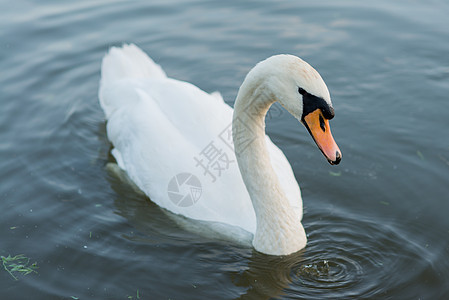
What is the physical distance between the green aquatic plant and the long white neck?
231 centimetres

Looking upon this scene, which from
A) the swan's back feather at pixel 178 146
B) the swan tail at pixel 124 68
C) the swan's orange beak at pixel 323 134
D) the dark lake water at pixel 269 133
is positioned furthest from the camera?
the swan tail at pixel 124 68

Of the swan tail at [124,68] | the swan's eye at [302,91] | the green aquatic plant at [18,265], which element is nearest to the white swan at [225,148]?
the swan's eye at [302,91]

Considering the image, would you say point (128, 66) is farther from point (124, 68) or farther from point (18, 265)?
point (18, 265)

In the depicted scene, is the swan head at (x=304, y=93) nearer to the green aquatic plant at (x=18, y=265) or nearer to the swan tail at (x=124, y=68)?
the green aquatic plant at (x=18, y=265)

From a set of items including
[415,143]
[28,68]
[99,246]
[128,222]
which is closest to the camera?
[99,246]

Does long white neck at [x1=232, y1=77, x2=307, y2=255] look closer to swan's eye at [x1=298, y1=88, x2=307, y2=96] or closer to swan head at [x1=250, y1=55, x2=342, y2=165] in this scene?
swan head at [x1=250, y1=55, x2=342, y2=165]

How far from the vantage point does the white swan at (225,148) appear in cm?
521

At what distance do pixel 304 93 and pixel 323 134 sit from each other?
391mm

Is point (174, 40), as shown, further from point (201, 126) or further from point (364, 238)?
point (364, 238)

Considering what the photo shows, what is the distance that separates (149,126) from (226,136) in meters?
0.94

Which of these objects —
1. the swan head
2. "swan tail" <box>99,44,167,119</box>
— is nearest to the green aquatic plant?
"swan tail" <box>99,44,167,119</box>

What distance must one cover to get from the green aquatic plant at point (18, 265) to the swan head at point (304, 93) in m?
3.11

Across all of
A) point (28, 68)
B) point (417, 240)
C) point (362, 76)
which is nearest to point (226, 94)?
point (362, 76)

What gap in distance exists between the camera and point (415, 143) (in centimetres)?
826
